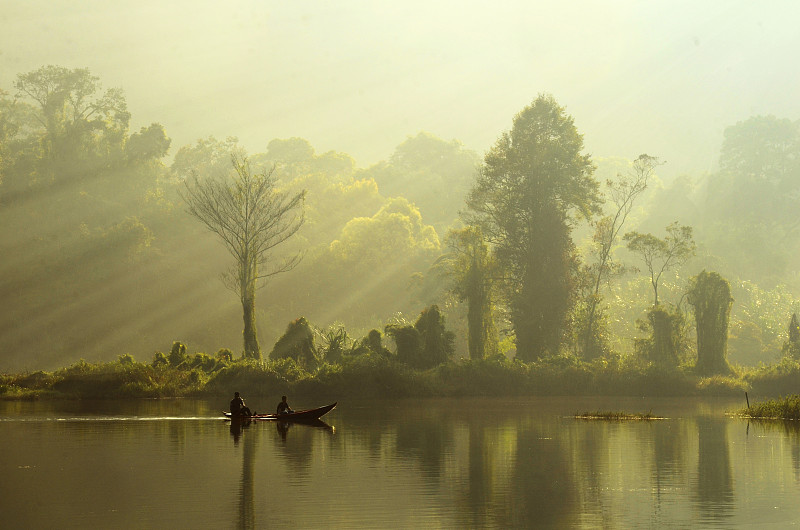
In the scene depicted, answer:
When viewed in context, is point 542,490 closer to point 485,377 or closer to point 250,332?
point 485,377

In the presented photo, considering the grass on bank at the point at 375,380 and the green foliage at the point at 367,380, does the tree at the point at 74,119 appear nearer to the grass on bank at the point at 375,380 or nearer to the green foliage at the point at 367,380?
the grass on bank at the point at 375,380

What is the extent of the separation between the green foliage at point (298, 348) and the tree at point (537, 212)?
14622 millimetres

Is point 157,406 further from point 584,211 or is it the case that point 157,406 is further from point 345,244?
point 345,244

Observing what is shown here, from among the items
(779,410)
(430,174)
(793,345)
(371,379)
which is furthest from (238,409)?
(430,174)

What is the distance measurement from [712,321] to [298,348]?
80.2ft

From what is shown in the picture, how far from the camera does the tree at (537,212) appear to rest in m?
62.1

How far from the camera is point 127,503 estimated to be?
56.6 ft

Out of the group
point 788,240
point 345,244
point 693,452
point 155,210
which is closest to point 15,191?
point 155,210

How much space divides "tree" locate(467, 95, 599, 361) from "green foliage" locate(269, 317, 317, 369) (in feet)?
48.0

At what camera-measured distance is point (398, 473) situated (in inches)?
Answer: 838

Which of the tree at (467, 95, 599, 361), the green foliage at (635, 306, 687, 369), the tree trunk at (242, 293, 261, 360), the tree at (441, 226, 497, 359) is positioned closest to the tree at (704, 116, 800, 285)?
the tree at (467, 95, 599, 361)

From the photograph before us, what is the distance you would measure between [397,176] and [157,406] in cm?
8720

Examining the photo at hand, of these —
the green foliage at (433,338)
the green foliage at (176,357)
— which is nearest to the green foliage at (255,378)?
the green foliage at (176,357)

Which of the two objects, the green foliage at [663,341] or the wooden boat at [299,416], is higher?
the green foliage at [663,341]
